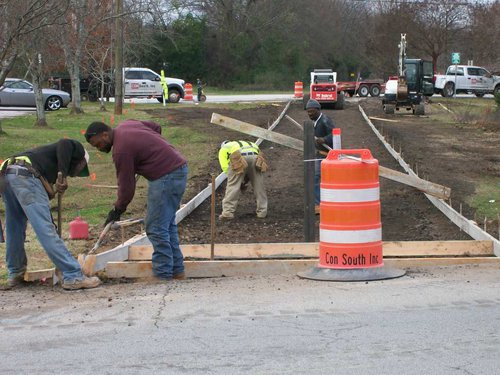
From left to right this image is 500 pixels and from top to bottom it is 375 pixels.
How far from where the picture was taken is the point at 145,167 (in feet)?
27.6

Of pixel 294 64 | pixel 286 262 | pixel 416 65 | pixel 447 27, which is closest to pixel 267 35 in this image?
pixel 294 64

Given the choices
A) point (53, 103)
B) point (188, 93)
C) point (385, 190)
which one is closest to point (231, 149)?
point (385, 190)

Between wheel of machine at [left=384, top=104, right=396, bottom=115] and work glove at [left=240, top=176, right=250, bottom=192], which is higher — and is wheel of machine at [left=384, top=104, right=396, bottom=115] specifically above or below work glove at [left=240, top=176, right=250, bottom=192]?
above

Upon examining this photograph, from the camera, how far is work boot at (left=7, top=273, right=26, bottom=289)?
28.0ft

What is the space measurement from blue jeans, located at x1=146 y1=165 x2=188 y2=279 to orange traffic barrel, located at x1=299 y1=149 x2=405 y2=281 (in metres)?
A: 1.42

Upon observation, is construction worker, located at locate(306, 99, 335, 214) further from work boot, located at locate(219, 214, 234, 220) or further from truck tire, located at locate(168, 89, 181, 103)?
truck tire, located at locate(168, 89, 181, 103)

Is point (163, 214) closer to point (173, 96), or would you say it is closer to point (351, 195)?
point (351, 195)

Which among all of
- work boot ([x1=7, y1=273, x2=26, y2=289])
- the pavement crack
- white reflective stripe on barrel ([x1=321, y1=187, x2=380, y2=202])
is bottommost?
work boot ([x1=7, y1=273, x2=26, y2=289])

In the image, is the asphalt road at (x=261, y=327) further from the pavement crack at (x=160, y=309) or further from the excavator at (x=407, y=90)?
the excavator at (x=407, y=90)

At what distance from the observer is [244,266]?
8.88m

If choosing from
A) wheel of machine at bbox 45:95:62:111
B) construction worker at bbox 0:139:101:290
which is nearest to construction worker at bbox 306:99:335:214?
construction worker at bbox 0:139:101:290

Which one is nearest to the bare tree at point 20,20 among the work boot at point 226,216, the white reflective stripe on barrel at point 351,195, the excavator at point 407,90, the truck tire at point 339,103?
the work boot at point 226,216

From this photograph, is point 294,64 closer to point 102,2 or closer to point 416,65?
point 416,65

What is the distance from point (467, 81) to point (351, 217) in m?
49.6
